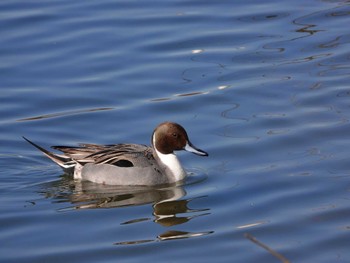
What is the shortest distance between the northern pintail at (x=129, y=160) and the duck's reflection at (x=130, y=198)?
0.38 ft

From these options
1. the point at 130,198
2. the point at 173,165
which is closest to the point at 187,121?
the point at 173,165

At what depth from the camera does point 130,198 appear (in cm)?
1003

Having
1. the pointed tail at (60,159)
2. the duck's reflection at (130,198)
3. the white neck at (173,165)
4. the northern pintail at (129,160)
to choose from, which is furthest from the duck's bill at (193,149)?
the pointed tail at (60,159)

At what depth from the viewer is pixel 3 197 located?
984 cm

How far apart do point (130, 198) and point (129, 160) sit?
28.4 inches

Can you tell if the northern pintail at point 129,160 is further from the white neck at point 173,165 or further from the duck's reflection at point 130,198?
the duck's reflection at point 130,198

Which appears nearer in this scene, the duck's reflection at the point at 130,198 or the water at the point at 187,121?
the water at the point at 187,121

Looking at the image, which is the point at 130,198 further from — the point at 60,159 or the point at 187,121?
the point at 187,121

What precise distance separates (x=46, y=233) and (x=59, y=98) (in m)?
3.83

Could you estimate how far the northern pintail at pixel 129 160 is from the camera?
34.7ft

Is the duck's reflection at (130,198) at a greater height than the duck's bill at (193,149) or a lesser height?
lesser

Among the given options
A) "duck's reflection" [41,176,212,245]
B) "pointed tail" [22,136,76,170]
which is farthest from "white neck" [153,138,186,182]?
"pointed tail" [22,136,76,170]

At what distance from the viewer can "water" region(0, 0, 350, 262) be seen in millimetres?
8516

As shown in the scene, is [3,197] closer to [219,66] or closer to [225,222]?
[225,222]
